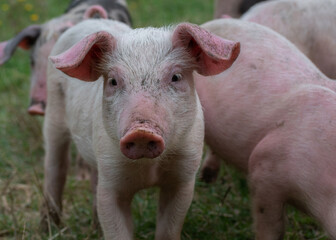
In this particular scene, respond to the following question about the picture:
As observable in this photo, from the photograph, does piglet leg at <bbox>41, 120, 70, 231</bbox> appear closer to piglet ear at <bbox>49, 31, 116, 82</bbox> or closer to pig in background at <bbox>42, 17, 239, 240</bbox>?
pig in background at <bbox>42, 17, 239, 240</bbox>

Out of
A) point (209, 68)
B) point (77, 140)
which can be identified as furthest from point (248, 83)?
point (77, 140)

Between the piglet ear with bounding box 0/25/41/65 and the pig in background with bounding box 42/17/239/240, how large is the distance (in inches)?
66.5

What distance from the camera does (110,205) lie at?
332cm

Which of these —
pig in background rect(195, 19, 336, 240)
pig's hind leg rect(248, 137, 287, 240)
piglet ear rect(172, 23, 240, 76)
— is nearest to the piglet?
pig in background rect(195, 19, 336, 240)

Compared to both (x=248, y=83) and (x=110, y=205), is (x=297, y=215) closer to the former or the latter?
(x=248, y=83)

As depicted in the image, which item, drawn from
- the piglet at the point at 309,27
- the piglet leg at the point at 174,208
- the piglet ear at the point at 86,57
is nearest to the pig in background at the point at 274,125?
the piglet leg at the point at 174,208

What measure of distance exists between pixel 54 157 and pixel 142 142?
197cm

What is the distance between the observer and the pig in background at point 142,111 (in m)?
2.80

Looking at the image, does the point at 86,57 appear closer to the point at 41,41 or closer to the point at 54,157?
the point at 54,157

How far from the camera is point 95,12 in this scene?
4855 mm

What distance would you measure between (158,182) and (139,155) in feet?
2.44

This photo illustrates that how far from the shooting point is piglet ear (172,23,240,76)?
2.87 metres

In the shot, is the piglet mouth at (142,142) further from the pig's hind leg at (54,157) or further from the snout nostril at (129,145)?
the pig's hind leg at (54,157)

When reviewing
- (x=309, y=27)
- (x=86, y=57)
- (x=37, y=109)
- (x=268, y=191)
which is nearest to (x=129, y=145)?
(x=86, y=57)
